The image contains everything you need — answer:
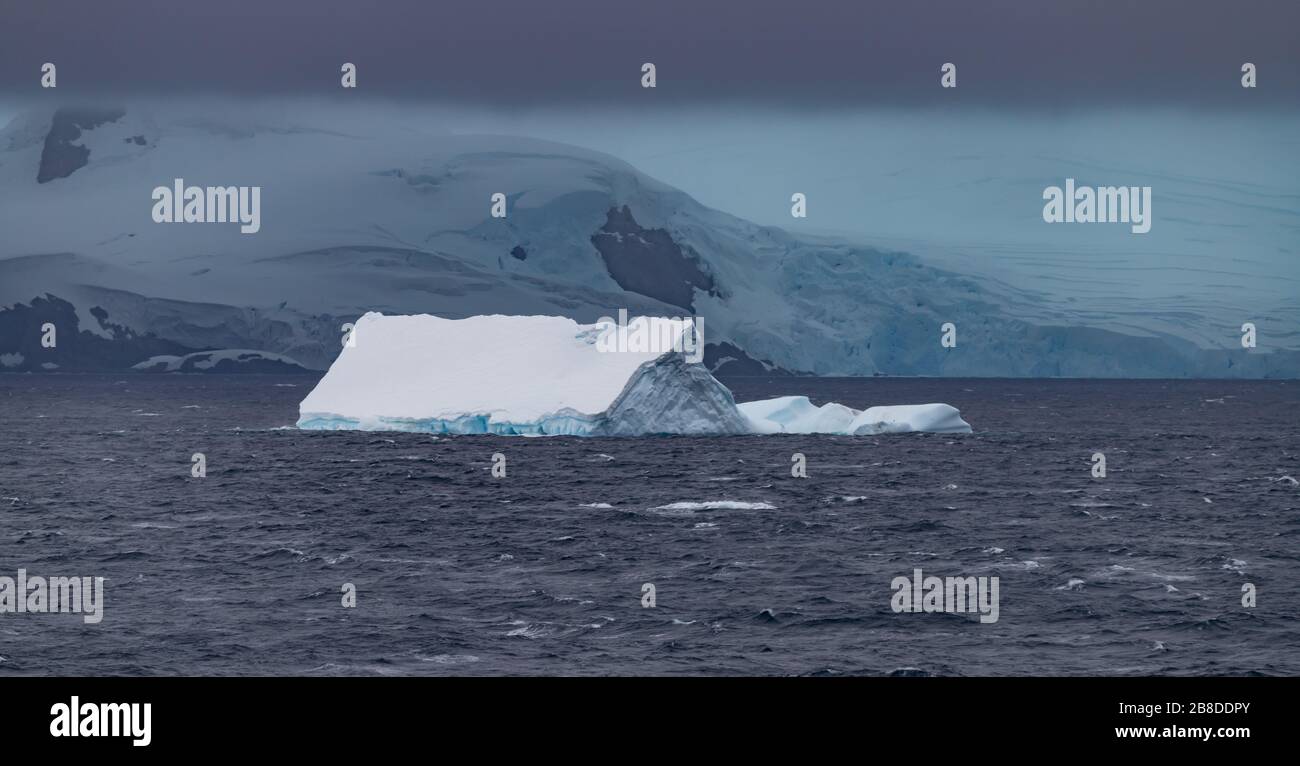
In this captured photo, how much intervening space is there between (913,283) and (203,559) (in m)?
112

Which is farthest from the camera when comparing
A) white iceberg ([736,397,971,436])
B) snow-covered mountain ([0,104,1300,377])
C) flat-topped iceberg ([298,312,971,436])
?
snow-covered mountain ([0,104,1300,377])

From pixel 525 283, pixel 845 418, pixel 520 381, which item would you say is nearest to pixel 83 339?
pixel 525 283

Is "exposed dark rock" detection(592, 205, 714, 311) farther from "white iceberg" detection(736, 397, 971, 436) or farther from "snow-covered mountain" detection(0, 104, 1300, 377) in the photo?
"white iceberg" detection(736, 397, 971, 436)

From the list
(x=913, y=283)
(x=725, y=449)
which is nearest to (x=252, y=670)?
(x=725, y=449)

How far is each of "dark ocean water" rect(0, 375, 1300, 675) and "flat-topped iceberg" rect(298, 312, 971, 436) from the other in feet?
3.96

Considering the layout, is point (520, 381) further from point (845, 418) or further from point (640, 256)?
point (640, 256)

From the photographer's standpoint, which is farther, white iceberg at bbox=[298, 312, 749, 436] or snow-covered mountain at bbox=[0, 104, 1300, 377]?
snow-covered mountain at bbox=[0, 104, 1300, 377]

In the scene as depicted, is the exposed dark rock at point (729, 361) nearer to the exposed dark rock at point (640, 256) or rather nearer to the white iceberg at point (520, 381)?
the exposed dark rock at point (640, 256)

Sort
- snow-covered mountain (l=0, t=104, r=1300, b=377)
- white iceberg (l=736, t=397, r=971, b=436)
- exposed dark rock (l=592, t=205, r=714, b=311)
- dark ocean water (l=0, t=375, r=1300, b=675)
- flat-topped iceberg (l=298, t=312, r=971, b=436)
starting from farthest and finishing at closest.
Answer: exposed dark rock (l=592, t=205, r=714, b=311) → snow-covered mountain (l=0, t=104, r=1300, b=377) → white iceberg (l=736, t=397, r=971, b=436) → flat-topped iceberg (l=298, t=312, r=971, b=436) → dark ocean water (l=0, t=375, r=1300, b=675)

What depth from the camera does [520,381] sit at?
49938 mm

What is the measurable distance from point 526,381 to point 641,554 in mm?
22881

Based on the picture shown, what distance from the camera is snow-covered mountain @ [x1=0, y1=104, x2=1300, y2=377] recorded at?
134 metres

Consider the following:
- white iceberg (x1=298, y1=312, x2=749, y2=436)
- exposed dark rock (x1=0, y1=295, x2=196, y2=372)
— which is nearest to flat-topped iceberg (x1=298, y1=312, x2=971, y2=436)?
white iceberg (x1=298, y1=312, x2=749, y2=436)
